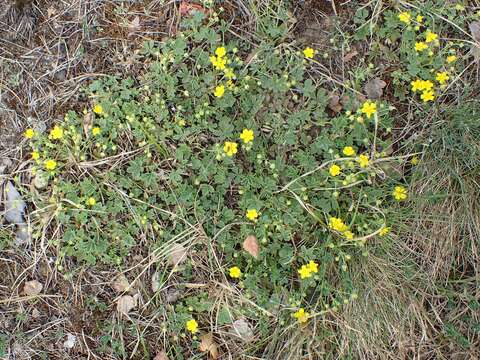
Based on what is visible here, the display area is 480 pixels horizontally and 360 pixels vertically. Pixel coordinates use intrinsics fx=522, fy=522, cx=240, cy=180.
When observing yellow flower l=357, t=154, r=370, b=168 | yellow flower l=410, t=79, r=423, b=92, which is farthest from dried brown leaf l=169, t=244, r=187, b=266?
yellow flower l=410, t=79, r=423, b=92

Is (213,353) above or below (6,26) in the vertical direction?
below

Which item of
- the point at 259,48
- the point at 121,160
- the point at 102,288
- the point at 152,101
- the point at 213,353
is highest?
the point at 259,48

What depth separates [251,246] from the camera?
10.5 ft

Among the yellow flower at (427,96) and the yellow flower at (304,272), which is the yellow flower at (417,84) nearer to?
the yellow flower at (427,96)

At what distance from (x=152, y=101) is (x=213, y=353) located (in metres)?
1.62

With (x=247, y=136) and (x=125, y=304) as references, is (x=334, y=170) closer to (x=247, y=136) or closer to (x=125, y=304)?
(x=247, y=136)

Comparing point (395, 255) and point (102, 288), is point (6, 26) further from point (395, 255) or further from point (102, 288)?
point (395, 255)

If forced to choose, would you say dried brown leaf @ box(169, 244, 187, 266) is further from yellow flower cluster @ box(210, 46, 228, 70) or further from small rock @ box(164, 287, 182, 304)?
yellow flower cluster @ box(210, 46, 228, 70)

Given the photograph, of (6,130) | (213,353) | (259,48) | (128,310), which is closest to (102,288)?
(128,310)

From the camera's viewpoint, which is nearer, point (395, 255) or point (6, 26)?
point (395, 255)

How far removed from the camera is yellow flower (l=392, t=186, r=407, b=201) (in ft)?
10.4

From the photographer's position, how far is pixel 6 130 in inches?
135

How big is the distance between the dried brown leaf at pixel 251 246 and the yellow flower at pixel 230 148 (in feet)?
1.72

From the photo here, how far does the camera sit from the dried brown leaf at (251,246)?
3.19 m
